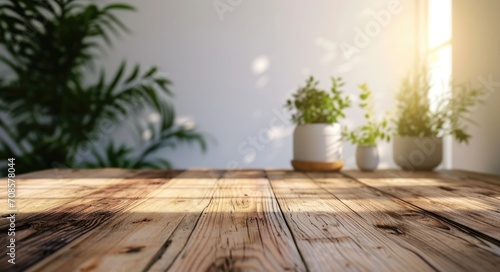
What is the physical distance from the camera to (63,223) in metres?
0.78

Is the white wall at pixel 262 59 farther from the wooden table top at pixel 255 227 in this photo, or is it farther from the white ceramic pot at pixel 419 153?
Result: the wooden table top at pixel 255 227

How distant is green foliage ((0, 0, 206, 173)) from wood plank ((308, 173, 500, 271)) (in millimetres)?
2018

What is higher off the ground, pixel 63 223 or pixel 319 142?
pixel 319 142

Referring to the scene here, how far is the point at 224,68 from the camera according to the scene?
3.03m

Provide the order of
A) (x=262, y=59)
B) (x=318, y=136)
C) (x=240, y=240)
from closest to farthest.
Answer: (x=240, y=240) → (x=318, y=136) → (x=262, y=59)

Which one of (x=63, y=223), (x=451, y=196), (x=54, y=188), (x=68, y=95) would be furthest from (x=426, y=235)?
(x=68, y=95)

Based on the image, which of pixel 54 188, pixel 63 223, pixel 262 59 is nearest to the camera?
pixel 63 223

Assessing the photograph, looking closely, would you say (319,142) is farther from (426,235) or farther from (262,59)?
(262,59)

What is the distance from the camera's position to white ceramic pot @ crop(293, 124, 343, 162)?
177cm

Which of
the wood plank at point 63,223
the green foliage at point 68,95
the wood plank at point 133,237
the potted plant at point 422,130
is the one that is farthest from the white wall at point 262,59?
the wood plank at point 133,237

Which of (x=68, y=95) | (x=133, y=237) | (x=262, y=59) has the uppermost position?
(x=262, y=59)

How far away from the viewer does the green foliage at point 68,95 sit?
270 cm

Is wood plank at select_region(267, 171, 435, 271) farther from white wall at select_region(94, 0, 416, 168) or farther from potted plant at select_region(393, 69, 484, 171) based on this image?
white wall at select_region(94, 0, 416, 168)

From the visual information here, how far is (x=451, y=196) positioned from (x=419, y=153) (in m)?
0.73
